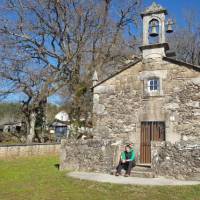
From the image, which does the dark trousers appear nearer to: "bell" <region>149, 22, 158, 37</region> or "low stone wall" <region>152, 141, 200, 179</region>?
"low stone wall" <region>152, 141, 200, 179</region>

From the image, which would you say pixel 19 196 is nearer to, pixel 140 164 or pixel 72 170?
pixel 72 170

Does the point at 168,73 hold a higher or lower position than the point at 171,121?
higher

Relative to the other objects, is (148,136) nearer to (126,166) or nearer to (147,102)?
(147,102)

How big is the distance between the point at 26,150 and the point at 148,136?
28.5 feet

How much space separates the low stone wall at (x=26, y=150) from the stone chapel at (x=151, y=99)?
5.89m

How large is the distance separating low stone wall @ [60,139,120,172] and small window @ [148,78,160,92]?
3.18 meters

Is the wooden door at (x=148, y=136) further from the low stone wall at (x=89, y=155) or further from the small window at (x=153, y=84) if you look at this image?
the small window at (x=153, y=84)

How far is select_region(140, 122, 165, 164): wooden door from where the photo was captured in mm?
12617

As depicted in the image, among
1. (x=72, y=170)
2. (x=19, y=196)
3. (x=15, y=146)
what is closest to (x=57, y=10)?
(x=15, y=146)

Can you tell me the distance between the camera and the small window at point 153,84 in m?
13.0

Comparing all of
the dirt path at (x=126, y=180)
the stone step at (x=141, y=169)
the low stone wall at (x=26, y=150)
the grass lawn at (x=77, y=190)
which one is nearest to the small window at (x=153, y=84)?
the stone step at (x=141, y=169)

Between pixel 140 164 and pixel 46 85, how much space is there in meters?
10.9

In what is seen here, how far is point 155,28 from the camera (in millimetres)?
13492

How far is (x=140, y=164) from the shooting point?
41.1 ft
